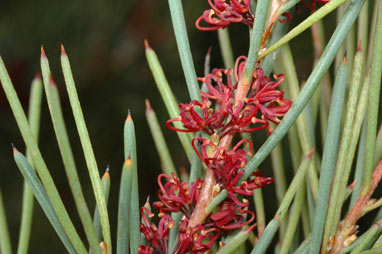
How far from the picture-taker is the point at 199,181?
0.57 metres

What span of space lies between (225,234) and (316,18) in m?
0.23

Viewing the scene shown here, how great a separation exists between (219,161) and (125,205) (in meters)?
0.12

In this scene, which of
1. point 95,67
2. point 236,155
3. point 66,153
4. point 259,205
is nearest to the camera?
point 66,153

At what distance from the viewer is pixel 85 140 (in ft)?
1.71

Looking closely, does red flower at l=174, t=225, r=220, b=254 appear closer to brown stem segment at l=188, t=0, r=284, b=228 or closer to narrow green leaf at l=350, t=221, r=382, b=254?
brown stem segment at l=188, t=0, r=284, b=228

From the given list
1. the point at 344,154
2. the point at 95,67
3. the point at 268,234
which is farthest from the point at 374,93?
the point at 95,67

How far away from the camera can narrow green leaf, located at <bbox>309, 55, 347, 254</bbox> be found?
52cm

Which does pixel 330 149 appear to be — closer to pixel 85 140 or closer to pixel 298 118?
pixel 298 118

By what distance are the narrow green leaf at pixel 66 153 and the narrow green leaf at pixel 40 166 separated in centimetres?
2

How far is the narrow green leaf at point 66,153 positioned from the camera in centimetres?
42

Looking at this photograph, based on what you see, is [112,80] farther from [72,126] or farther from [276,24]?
[276,24]

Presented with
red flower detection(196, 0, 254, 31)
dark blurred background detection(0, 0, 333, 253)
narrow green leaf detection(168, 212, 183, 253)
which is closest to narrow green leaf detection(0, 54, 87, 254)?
narrow green leaf detection(168, 212, 183, 253)

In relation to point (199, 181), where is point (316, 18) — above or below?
above

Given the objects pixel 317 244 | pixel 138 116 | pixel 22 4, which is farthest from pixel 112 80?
pixel 317 244
